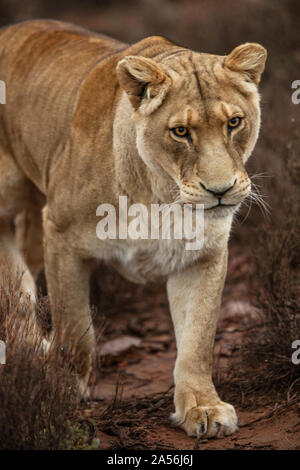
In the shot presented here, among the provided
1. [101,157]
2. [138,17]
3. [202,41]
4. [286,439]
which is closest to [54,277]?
[101,157]

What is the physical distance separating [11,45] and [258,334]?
6.58 ft

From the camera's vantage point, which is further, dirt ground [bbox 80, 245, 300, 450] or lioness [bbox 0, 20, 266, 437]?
dirt ground [bbox 80, 245, 300, 450]

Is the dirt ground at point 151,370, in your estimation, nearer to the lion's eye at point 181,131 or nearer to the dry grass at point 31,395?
the dry grass at point 31,395

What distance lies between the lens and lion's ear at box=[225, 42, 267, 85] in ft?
10.5

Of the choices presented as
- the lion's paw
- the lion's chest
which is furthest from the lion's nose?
the lion's paw

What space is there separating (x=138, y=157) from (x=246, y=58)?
0.58 m

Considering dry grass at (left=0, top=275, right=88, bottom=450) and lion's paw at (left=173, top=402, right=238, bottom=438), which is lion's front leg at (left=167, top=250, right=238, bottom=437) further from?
dry grass at (left=0, top=275, right=88, bottom=450)

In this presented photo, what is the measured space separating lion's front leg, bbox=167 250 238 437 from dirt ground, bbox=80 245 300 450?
0.07m

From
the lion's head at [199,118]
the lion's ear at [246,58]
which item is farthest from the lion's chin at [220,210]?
the lion's ear at [246,58]

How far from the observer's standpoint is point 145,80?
10.2 ft

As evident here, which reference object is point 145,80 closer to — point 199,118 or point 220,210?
point 199,118

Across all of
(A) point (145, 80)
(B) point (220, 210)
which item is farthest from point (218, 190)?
(A) point (145, 80)

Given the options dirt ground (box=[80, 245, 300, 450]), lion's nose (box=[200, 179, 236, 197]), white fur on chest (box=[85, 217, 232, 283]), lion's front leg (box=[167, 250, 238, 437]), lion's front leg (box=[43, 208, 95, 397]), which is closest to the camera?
lion's nose (box=[200, 179, 236, 197])

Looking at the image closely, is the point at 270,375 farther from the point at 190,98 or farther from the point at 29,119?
the point at 29,119
